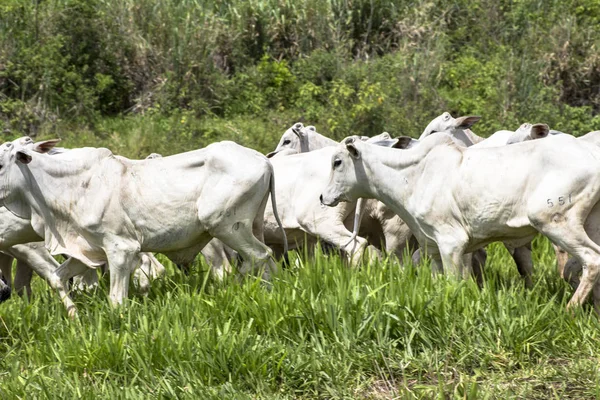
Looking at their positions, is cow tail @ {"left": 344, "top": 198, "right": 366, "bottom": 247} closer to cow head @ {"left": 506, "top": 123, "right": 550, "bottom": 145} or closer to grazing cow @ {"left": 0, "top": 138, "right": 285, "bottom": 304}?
grazing cow @ {"left": 0, "top": 138, "right": 285, "bottom": 304}

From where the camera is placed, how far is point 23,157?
737 centimetres

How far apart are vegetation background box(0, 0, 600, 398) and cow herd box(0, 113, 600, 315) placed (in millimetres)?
290

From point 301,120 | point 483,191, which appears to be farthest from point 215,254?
point 301,120

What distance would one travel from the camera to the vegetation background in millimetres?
5797

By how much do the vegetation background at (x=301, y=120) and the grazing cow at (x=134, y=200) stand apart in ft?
1.00

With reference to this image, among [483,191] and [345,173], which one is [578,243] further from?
[345,173]

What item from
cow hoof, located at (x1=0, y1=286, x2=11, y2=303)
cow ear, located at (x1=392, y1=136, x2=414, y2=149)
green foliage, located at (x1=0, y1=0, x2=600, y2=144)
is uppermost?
cow ear, located at (x1=392, y1=136, x2=414, y2=149)

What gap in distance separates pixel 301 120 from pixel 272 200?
8464mm

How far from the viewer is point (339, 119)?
598 inches

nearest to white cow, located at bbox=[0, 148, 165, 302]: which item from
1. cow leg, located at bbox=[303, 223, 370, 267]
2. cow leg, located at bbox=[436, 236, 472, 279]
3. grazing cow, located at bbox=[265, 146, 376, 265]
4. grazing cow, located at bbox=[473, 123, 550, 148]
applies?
grazing cow, located at bbox=[265, 146, 376, 265]

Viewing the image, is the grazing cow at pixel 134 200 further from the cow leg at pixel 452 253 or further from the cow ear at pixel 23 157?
the cow leg at pixel 452 253

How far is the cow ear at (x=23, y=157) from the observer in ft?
24.1

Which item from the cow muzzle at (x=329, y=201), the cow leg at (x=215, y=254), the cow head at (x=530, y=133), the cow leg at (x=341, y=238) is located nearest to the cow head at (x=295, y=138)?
the cow leg at (x=215, y=254)

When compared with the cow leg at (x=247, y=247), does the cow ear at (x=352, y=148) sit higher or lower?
higher
